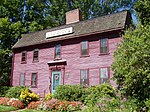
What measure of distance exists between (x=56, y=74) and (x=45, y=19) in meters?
20.2

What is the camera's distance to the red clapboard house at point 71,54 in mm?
20703

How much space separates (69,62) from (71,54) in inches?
32.4

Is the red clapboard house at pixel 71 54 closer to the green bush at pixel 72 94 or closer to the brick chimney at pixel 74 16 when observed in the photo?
the brick chimney at pixel 74 16

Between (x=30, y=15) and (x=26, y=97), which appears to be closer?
(x=26, y=97)

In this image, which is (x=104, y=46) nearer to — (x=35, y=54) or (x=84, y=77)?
(x=84, y=77)

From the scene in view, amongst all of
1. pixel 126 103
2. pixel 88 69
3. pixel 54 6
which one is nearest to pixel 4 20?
pixel 54 6

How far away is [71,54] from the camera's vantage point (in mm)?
22953

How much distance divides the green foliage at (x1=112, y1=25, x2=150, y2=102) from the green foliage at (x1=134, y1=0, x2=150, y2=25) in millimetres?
989

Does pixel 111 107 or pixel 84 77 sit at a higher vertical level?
pixel 84 77

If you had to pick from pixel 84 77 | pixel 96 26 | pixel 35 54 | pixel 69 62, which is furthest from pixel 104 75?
pixel 35 54

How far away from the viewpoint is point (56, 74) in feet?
78.1

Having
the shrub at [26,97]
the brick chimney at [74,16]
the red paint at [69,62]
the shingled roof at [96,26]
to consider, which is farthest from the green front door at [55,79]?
the brick chimney at [74,16]

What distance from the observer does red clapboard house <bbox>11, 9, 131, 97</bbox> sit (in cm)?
2070

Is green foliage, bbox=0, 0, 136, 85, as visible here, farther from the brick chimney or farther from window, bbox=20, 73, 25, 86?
the brick chimney
